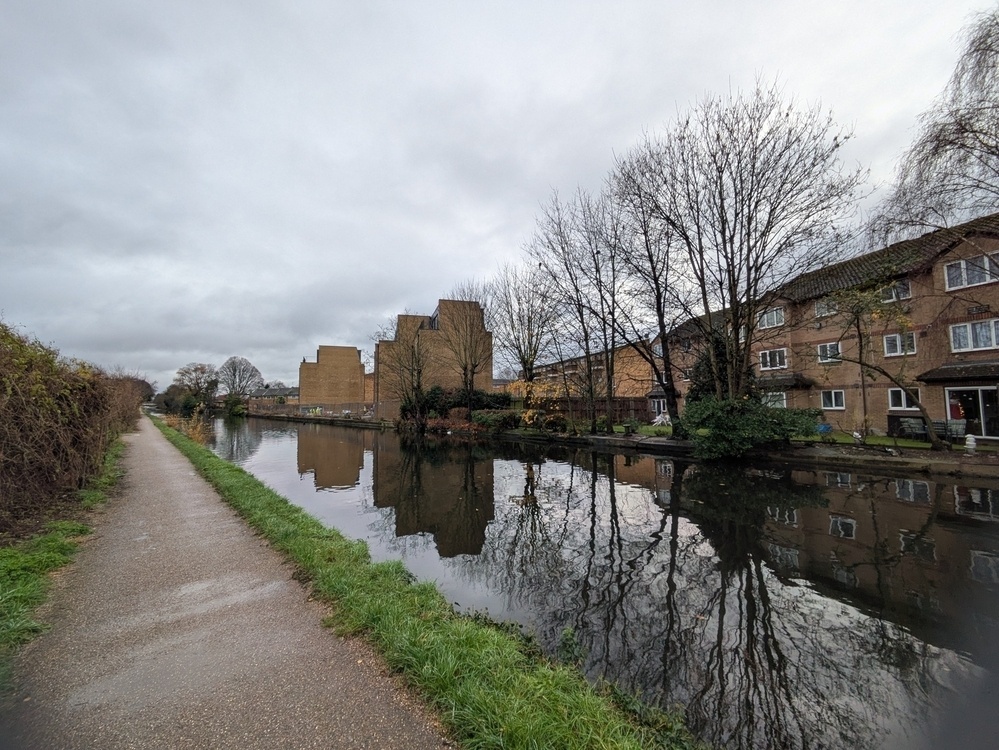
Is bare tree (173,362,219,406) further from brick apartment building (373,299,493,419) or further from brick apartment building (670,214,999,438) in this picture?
brick apartment building (670,214,999,438)

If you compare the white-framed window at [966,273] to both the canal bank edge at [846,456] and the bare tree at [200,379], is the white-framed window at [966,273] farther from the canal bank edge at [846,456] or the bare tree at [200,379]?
the bare tree at [200,379]

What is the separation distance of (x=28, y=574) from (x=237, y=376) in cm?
7828

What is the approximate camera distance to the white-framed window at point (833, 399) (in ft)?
66.5

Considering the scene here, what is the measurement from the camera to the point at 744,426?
13.6 meters

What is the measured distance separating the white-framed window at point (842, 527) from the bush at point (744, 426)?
619 cm

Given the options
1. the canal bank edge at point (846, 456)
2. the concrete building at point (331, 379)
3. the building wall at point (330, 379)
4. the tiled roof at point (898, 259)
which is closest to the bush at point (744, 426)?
the canal bank edge at point (846, 456)

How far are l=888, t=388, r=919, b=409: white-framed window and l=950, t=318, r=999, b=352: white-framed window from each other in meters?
2.27

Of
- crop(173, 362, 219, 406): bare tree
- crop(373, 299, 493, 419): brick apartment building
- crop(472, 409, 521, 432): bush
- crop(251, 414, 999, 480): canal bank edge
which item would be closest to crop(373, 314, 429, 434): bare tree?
crop(373, 299, 493, 419): brick apartment building

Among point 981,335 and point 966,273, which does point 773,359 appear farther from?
point 966,273

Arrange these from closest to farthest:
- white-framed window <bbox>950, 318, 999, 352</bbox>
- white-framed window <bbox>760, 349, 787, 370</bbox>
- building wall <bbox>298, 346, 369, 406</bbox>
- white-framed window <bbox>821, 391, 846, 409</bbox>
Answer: white-framed window <bbox>950, 318, 999, 352</bbox>
white-framed window <bbox>821, 391, 846, 409</bbox>
white-framed window <bbox>760, 349, 787, 370</bbox>
building wall <bbox>298, 346, 369, 406</bbox>

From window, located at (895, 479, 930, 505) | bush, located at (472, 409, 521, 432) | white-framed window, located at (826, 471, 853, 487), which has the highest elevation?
bush, located at (472, 409, 521, 432)

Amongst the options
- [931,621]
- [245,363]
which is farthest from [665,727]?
[245,363]

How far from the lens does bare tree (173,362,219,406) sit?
63622 mm

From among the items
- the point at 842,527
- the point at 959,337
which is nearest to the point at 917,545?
the point at 842,527
